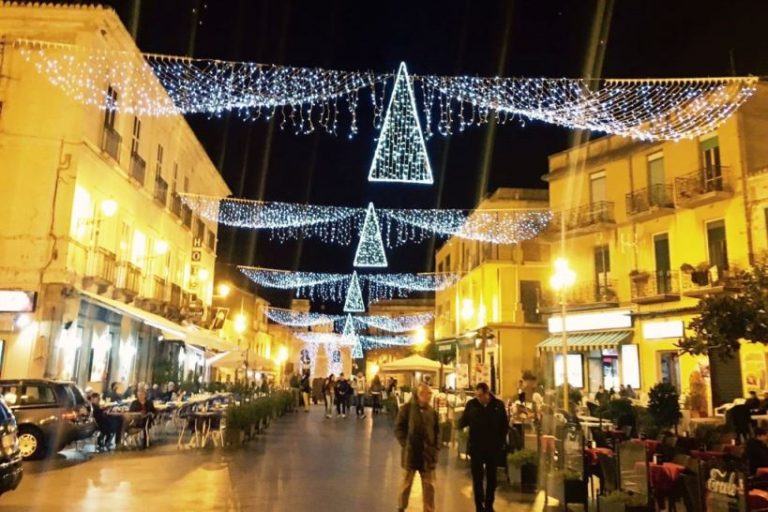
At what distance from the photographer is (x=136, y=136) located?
2308cm

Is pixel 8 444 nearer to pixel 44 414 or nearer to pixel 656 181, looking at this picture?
pixel 44 414

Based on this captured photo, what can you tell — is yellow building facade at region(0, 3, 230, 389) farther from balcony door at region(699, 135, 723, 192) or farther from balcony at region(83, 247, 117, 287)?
balcony door at region(699, 135, 723, 192)

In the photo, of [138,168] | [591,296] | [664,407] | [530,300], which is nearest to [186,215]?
[138,168]

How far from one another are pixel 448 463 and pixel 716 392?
12.4 metres

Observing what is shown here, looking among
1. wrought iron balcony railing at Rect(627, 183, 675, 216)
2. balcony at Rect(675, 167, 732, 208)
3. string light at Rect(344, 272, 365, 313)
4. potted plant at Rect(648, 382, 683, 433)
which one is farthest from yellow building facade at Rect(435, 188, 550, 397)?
potted plant at Rect(648, 382, 683, 433)

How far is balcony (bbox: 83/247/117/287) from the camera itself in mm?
18942

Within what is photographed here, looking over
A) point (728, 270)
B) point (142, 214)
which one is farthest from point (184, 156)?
point (728, 270)

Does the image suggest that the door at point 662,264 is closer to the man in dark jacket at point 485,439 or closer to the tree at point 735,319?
the tree at point 735,319

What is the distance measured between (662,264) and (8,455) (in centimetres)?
2246

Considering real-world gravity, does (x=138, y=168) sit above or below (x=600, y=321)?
above

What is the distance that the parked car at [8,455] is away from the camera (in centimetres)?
751

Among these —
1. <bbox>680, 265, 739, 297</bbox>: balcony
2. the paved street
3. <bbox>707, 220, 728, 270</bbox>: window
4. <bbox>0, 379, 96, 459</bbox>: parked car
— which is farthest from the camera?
<bbox>707, 220, 728, 270</bbox>: window

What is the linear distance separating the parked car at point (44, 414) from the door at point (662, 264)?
1957 centimetres

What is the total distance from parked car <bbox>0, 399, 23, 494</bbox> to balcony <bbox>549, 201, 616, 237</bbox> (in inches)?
849
